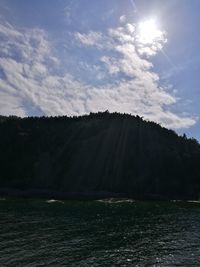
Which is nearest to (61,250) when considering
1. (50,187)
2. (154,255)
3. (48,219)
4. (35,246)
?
(35,246)

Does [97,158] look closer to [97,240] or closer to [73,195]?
[73,195]

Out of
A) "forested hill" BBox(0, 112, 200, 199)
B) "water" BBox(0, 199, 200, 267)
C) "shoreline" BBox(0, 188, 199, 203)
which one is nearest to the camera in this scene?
"water" BBox(0, 199, 200, 267)

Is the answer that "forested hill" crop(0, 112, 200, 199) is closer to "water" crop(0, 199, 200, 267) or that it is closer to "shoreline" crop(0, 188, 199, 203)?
"shoreline" crop(0, 188, 199, 203)

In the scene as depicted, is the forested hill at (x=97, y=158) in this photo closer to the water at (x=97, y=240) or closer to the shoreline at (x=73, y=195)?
the shoreline at (x=73, y=195)

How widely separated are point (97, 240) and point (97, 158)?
89.2 metres

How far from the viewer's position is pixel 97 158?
430ft

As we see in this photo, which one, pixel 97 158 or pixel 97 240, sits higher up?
Answer: pixel 97 158

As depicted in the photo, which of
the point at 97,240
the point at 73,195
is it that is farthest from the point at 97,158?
the point at 97,240

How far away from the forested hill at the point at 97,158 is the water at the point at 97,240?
53170mm

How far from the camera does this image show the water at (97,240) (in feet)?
108

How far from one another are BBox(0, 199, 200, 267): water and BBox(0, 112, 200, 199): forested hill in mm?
53170

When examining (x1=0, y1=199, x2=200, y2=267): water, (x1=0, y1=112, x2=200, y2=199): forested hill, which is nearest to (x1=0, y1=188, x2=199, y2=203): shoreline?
(x1=0, y1=112, x2=200, y2=199): forested hill

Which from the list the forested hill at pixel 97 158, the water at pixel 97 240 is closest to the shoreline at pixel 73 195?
the forested hill at pixel 97 158

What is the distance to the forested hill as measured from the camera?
397ft
